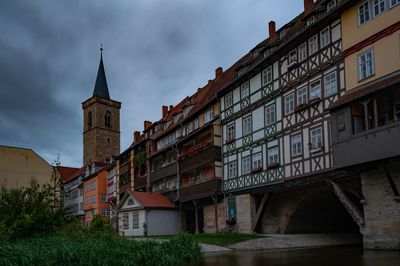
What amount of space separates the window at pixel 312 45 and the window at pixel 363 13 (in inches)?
139

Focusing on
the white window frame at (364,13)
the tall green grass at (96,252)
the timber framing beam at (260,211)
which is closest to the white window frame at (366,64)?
the white window frame at (364,13)

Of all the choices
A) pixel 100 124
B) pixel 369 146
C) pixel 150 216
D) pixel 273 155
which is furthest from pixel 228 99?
pixel 100 124

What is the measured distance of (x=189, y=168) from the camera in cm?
3900

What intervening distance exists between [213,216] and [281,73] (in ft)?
41.8

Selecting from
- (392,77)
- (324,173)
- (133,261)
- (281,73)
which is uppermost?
(281,73)

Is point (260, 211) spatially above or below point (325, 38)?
below

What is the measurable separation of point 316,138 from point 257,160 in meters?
6.31

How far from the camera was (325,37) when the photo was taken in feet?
81.8

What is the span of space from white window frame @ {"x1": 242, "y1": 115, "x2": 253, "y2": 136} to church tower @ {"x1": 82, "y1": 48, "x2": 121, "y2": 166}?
56903mm

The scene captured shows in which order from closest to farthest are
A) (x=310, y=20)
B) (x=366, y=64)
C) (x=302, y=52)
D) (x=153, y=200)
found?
1. (x=366, y=64)
2. (x=302, y=52)
3. (x=310, y=20)
4. (x=153, y=200)

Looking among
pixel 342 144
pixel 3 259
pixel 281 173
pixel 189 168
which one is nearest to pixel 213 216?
pixel 189 168

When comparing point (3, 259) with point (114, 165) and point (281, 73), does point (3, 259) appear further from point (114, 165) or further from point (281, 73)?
point (114, 165)

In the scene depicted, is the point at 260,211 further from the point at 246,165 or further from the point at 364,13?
the point at 364,13

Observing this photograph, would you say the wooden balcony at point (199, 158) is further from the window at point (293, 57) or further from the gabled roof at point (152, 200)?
the window at point (293, 57)
